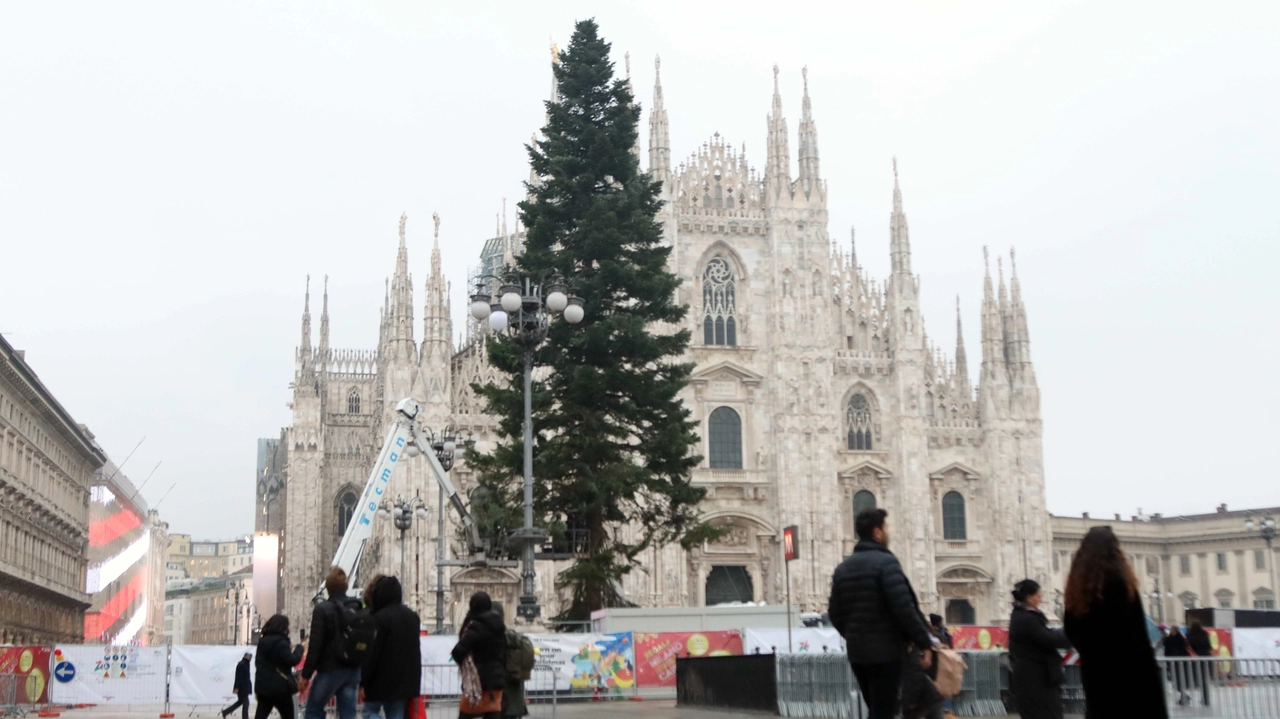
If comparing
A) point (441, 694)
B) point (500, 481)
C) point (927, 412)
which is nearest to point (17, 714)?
point (441, 694)

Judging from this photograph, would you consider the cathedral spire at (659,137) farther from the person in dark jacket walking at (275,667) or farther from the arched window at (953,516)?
the person in dark jacket walking at (275,667)

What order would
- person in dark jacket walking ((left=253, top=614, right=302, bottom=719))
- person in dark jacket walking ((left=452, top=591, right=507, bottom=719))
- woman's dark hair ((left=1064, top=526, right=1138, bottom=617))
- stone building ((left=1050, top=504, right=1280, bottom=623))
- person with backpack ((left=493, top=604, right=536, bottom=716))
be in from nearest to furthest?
woman's dark hair ((left=1064, top=526, right=1138, bottom=617)) < person in dark jacket walking ((left=452, top=591, right=507, bottom=719)) < person with backpack ((left=493, top=604, right=536, bottom=716)) < person in dark jacket walking ((left=253, top=614, right=302, bottom=719)) < stone building ((left=1050, top=504, right=1280, bottom=623))

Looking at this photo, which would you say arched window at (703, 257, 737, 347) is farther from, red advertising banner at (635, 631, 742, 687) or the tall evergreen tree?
red advertising banner at (635, 631, 742, 687)

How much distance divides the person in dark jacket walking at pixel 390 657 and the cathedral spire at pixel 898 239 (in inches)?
1785

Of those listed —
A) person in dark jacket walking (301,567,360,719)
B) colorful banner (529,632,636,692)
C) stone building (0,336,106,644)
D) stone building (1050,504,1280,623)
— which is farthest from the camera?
stone building (1050,504,1280,623)

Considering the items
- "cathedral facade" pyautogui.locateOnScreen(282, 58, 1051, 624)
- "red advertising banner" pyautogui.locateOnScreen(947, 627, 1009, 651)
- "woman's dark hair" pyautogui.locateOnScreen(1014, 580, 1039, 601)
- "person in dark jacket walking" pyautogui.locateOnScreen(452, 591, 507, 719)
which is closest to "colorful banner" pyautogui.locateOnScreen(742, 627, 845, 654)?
"red advertising banner" pyautogui.locateOnScreen(947, 627, 1009, 651)

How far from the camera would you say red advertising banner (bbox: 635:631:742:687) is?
26.1m

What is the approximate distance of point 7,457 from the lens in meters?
44.0

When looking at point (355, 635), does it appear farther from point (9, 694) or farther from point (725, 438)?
point (725, 438)

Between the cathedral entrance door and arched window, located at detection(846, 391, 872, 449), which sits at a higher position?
arched window, located at detection(846, 391, 872, 449)

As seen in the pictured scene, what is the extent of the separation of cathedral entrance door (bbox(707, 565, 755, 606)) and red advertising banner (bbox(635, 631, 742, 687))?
24733mm

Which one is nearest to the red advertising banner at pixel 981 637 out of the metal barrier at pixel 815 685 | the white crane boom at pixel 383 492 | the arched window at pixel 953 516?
the white crane boom at pixel 383 492

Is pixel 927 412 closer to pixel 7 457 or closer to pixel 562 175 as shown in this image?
pixel 562 175

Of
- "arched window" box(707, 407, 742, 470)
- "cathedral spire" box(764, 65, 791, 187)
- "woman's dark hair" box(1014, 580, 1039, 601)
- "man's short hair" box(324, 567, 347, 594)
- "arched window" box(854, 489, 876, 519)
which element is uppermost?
"cathedral spire" box(764, 65, 791, 187)
